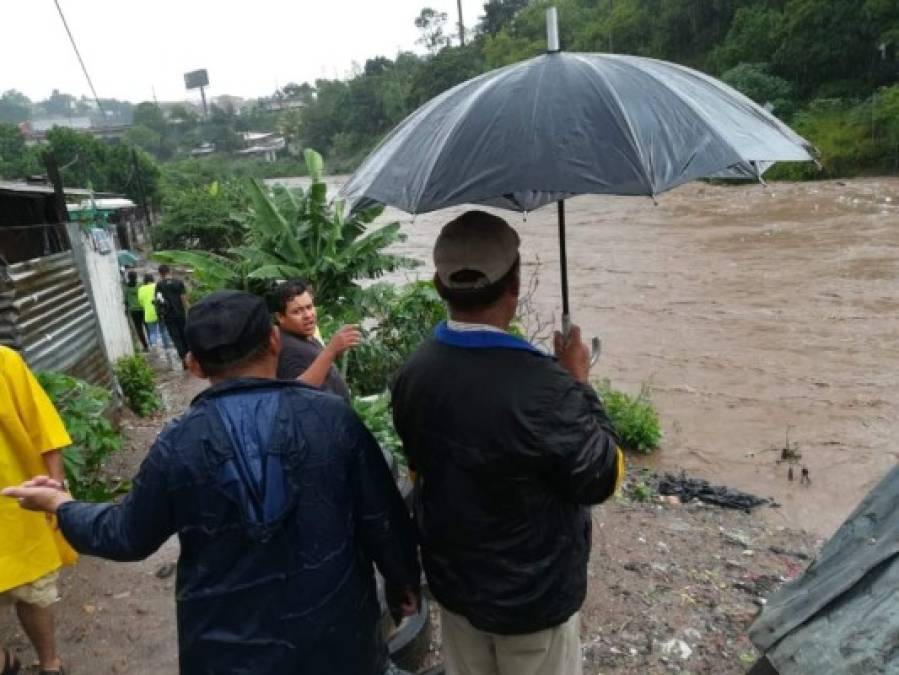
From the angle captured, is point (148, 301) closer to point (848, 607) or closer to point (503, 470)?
point (503, 470)

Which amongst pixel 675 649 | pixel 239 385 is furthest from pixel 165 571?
pixel 239 385

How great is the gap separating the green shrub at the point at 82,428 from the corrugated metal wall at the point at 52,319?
A: 0.90 meters

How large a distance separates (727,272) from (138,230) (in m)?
23.9

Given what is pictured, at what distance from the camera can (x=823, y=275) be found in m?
12.6

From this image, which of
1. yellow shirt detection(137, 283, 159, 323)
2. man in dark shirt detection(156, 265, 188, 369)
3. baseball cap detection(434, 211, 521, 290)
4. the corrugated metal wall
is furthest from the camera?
yellow shirt detection(137, 283, 159, 323)

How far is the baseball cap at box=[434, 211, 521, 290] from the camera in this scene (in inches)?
60.9

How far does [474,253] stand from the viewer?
1.55 m

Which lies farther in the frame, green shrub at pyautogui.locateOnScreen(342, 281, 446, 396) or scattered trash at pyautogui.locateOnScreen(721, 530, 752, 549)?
green shrub at pyautogui.locateOnScreen(342, 281, 446, 396)

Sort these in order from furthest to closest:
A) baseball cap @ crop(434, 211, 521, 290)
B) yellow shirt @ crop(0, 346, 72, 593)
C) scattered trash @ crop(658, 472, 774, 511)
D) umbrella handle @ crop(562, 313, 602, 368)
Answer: scattered trash @ crop(658, 472, 774, 511), yellow shirt @ crop(0, 346, 72, 593), umbrella handle @ crop(562, 313, 602, 368), baseball cap @ crop(434, 211, 521, 290)

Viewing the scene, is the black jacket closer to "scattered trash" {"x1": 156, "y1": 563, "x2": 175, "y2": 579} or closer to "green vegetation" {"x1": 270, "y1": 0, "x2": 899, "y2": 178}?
"scattered trash" {"x1": 156, "y1": 563, "x2": 175, "y2": 579}

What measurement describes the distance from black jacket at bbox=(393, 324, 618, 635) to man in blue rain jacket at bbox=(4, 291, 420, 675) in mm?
154

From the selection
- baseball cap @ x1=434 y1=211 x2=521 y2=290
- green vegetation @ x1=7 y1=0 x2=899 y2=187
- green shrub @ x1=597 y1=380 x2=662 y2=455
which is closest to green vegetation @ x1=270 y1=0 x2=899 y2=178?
green vegetation @ x1=7 y1=0 x2=899 y2=187

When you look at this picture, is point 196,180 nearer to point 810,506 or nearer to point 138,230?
point 138,230

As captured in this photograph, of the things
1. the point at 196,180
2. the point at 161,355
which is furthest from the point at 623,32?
the point at 161,355
